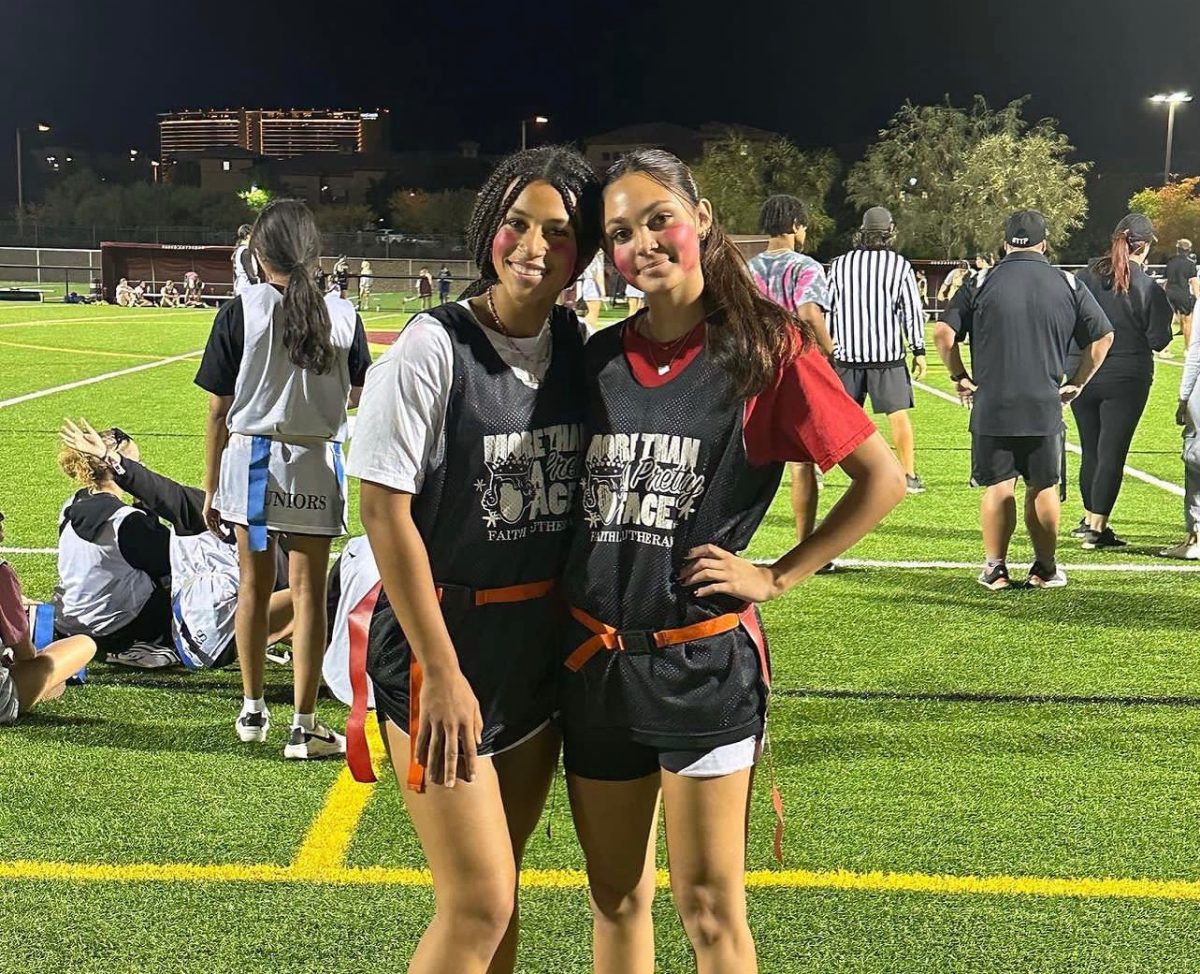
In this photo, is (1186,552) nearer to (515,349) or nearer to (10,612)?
(10,612)

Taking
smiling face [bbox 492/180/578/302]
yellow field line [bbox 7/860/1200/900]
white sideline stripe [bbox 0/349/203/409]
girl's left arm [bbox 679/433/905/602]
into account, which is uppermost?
smiling face [bbox 492/180/578/302]

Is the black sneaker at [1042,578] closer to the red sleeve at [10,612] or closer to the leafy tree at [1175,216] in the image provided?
the red sleeve at [10,612]

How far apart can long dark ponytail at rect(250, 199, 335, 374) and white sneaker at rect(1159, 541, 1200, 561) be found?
19.5 feet

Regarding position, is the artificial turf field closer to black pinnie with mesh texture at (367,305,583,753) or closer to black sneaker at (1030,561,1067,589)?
black sneaker at (1030,561,1067,589)

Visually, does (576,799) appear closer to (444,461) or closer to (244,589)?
(444,461)

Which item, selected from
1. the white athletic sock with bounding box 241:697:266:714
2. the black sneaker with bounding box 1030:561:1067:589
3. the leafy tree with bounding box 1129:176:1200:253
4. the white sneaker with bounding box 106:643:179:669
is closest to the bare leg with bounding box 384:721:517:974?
the white athletic sock with bounding box 241:697:266:714

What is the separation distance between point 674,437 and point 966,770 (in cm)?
285

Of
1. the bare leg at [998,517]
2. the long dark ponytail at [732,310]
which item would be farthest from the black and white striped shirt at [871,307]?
the long dark ponytail at [732,310]

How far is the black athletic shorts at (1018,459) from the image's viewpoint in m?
7.29

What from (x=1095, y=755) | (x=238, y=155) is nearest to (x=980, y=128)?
(x=1095, y=755)

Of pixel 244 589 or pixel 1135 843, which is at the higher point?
pixel 244 589

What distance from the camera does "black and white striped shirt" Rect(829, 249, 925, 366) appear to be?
9.47 metres

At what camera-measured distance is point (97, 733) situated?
5.18 m

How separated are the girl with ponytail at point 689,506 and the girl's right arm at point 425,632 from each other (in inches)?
10.4
